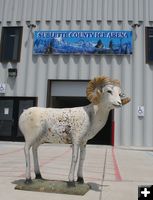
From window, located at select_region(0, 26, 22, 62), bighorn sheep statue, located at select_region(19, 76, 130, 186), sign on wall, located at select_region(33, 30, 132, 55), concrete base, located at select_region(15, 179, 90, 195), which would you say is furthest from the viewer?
window, located at select_region(0, 26, 22, 62)

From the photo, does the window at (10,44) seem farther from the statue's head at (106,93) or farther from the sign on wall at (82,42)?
the statue's head at (106,93)

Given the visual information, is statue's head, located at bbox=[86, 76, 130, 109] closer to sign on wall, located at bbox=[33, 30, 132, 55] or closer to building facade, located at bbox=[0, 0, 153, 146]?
building facade, located at bbox=[0, 0, 153, 146]

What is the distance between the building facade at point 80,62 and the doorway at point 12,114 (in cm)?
22

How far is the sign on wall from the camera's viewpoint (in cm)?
1859

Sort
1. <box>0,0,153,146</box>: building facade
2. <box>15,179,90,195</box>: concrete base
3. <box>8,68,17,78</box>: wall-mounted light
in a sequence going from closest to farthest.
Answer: <box>15,179,90,195</box>: concrete base
<box>0,0,153,146</box>: building facade
<box>8,68,17,78</box>: wall-mounted light

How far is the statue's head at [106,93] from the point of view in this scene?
18.9 feet

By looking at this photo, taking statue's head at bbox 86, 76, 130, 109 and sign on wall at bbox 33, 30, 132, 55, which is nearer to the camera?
statue's head at bbox 86, 76, 130, 109

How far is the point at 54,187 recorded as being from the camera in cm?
565

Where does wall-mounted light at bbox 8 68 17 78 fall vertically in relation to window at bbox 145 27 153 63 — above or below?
below

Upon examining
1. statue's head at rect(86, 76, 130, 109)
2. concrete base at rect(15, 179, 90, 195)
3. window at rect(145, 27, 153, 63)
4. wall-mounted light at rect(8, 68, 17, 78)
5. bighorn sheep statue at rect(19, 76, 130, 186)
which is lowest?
concrete base at rect(15, 179, 90, 195)

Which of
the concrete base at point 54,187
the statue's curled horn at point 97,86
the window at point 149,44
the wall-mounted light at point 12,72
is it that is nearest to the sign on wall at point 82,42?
the window at point 149,44

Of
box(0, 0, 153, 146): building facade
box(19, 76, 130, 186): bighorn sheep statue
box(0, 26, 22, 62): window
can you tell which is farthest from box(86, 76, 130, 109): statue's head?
box(0, 26, 22, 62): window

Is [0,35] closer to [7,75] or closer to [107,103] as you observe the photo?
[7,75]

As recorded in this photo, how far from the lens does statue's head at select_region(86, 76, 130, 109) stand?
18.9 feet
